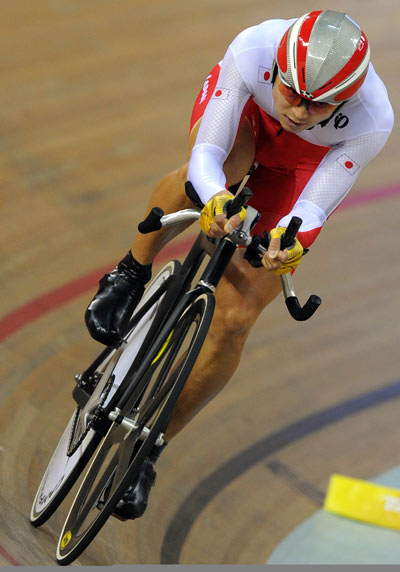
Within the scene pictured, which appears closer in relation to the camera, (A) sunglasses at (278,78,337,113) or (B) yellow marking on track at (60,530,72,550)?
(A) sunglasses at (278,78,337,113)

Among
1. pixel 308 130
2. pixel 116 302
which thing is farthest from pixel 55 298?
pixel 308 130

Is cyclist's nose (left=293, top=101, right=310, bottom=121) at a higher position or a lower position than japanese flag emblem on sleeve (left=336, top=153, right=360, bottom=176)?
higher

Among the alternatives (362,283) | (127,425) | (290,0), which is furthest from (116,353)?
(290,0)

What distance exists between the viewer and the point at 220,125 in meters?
2.26

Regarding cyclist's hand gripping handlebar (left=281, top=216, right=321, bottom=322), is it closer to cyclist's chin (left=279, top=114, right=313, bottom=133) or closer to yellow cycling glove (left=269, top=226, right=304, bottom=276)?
yellow cycling glove (left=269, top=226, right=304, bottom=276)

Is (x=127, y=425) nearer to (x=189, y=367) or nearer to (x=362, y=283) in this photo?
(x=189, y=367)

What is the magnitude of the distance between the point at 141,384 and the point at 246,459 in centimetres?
107

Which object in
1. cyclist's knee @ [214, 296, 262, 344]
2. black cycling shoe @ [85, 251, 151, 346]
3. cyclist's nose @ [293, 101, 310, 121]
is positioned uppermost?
cyclist's nose @ [293, 101, 310, 121]

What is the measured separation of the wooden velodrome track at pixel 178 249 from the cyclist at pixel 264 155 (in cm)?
52

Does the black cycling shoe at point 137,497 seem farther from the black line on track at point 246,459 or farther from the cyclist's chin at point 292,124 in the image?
the cyclist's chin at point 292,124

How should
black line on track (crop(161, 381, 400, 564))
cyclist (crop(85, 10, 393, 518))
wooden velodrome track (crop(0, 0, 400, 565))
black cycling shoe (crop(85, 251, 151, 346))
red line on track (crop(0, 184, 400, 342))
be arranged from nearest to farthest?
cyclist (crop(85, 10, 393, 518)), black cycling shoe (crop(85, 251, 151, 346)), black line on track (crop(161, 381, 400, 564)), wooden velodrome track (crop(0, 0, 400, 565)), red line on track (crop(0, 184, 400, 342))

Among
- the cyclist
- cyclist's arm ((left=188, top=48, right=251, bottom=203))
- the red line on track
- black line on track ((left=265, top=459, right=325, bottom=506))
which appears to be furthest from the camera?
the red line on track

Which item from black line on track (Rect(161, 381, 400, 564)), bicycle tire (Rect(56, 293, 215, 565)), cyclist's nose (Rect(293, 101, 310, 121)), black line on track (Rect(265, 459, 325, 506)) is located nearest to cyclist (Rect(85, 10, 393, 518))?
cyclist's nose (Rect(293, 101, 310, 121))

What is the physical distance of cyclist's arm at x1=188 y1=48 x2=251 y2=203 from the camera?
2219 mm
